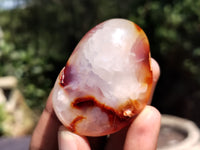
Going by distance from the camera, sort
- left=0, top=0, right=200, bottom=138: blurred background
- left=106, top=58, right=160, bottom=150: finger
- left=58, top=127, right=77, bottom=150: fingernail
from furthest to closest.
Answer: left=0, top=0, right=200, bottom=138: blurred background, left=106, top=58, right=160, bottom=150: finger, left=58, top=127, right=77, bottom=150: fingernail

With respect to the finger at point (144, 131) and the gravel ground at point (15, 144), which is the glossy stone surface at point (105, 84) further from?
the gravel ground at point (15, 144)

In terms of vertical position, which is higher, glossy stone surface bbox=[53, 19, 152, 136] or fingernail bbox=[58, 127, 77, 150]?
glossy stone surface bbox=[53, 19, 152, 136]

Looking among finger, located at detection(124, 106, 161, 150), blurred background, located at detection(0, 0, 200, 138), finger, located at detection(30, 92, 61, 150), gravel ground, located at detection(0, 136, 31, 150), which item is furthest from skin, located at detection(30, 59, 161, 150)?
blurred background, located at detection(0, 0, 200, 138)

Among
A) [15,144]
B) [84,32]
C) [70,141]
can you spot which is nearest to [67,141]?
[70,141]

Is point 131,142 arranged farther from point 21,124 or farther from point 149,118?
point 21,124

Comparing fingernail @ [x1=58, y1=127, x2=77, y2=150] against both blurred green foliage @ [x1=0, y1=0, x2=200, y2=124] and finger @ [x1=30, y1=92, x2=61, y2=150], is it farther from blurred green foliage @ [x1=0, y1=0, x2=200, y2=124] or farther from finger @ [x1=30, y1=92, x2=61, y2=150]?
blurred green foliage @ [x1=0, y1=0, x2=200, y2=124]

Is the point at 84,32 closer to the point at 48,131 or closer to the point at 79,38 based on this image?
the point at 79,38
